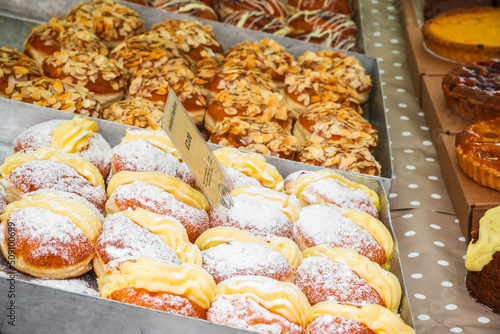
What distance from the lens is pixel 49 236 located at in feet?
5.26

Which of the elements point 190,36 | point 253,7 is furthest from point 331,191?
point 253,7

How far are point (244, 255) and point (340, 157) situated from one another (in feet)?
3.33

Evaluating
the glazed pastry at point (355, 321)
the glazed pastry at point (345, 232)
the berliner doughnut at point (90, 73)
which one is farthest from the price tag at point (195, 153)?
the berliner doughnut at point (90, 73)

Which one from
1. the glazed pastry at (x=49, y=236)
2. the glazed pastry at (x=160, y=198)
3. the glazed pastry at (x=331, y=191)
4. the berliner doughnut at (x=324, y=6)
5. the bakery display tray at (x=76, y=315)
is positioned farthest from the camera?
the berliner doughnut at (x=324, y=6)

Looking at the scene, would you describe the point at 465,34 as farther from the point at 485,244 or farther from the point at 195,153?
the point at 195,153

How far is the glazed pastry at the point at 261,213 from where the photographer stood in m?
1.90

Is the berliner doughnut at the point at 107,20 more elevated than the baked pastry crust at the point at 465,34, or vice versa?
the berliner doughnut at the point at 107,20

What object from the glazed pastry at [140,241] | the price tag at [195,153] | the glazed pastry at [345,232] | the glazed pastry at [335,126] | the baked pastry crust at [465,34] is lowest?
the glazed pastry at [335,126]

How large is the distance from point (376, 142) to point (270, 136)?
576 mm

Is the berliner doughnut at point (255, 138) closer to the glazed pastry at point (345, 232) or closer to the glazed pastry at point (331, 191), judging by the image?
the glazed pastry at point (331, 191)

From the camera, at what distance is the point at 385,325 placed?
1.51 meters

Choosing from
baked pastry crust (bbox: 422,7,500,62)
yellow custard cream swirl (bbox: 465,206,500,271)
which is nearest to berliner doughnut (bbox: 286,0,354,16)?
baked pastry crust (bbox: 422,7,500,62)

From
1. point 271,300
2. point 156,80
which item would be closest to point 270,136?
point 156,80

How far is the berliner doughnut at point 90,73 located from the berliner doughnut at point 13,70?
9 cm
